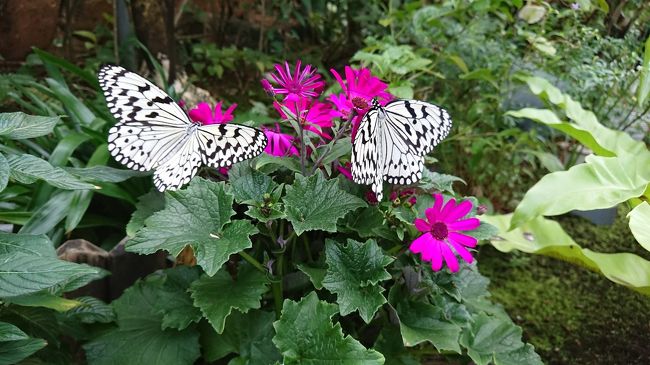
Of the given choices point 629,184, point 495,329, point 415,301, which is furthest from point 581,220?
point 415,301

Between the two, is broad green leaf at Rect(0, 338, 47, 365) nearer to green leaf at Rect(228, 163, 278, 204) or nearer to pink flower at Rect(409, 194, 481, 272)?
green leaf at Rect(228, 163, 278, 204)

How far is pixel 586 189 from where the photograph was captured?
51.9 inches

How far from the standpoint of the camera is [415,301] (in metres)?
1.02

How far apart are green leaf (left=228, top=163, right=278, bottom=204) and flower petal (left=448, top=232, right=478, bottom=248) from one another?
11.8 inches

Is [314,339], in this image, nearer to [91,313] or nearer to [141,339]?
[141,339]

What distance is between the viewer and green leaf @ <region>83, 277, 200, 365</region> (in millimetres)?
1025

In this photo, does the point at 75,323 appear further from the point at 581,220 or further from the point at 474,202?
the point at 581,220

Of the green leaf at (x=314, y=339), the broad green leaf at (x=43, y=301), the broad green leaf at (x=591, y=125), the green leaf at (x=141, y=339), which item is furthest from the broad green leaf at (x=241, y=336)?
the broad green leaf at (x=591, y=125)

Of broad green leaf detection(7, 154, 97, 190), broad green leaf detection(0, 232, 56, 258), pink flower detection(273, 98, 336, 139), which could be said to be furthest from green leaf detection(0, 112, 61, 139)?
pink flower detection(273, 98, 336, 139)

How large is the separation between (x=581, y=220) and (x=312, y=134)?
1.65 meters

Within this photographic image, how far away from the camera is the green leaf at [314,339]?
84 cm

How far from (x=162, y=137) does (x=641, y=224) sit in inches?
37.1

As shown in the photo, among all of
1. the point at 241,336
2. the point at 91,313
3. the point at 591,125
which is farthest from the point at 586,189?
the point at 91,313

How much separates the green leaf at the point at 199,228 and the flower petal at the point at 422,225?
0.25 meters
